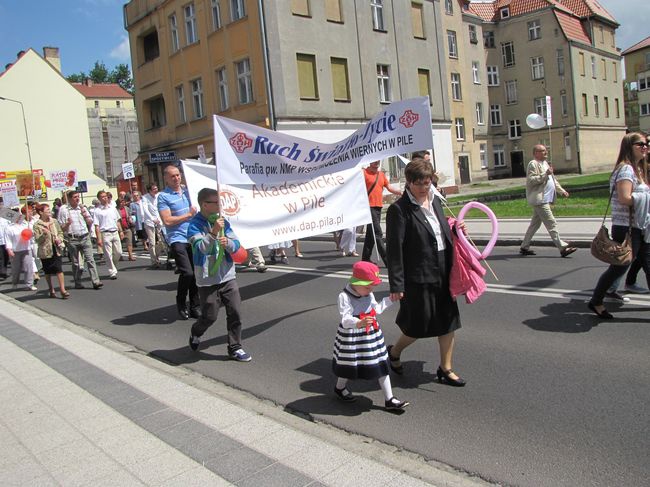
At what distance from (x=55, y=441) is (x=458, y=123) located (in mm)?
43300

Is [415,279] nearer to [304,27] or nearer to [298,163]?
[298,163]

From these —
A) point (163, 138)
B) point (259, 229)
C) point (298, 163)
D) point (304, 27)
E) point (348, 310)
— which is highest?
point (304, 27)

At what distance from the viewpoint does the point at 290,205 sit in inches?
278

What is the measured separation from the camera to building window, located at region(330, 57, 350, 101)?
28.6 meters

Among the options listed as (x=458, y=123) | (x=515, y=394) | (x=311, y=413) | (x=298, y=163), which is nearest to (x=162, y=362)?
(x=311, y=413)

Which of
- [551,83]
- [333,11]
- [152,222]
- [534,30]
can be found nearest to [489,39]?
[534,30]

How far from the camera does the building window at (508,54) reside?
52.0m

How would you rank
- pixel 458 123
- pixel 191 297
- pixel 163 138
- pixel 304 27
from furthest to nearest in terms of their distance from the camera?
pixel 458 123, pixel 163 138, pixel 304 27, pixel 191 297

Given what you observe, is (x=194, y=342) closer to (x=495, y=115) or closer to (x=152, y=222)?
(x=152, y=222)

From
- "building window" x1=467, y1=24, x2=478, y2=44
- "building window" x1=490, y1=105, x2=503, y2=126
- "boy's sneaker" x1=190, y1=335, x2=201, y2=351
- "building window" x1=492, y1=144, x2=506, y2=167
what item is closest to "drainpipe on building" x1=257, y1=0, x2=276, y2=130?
"boy's sneaker" x1=190, y1=335, x2=201, y2=351

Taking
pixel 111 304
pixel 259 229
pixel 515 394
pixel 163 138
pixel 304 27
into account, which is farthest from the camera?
pixel 163 138

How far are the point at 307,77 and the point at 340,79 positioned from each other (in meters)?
2.17

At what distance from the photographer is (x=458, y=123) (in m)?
44.4

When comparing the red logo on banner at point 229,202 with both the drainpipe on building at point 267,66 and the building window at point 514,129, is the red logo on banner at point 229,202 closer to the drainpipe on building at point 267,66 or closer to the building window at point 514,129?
the drainpipe on building at point 267,66
